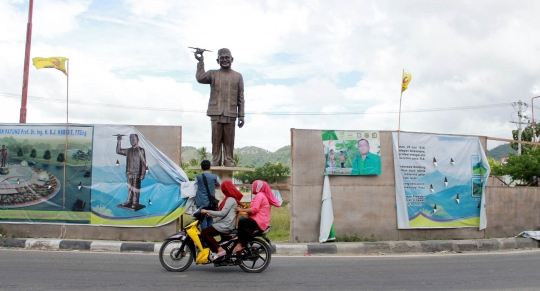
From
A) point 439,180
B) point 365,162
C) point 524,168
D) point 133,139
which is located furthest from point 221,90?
point 524,168

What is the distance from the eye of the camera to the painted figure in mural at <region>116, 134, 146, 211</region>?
1084 cm

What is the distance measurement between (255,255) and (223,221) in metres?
0.69

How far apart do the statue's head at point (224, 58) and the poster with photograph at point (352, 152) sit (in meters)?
2.52

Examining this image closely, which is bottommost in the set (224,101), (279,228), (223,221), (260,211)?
(279,228)

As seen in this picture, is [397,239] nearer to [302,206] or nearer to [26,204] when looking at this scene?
[302,206]

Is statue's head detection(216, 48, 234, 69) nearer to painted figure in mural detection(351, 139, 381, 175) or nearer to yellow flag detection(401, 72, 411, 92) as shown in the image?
painted figure in mural detection(351, 139, 381, 175)

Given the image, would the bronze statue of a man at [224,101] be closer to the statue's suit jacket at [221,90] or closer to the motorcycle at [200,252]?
the statue's suit jacket at [221,90]

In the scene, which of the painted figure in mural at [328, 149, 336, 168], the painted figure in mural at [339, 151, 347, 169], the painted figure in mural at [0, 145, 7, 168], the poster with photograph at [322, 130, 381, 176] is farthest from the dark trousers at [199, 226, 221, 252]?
the painted figure in mural at [0, 145, 7, 168]

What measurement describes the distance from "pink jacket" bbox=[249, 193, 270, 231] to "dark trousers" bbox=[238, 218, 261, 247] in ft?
0.26

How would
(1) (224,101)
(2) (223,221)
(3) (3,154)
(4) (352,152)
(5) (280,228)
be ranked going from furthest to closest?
(5) (280,228) < (4) (352,152) < (1) (224,101) < (3) (3,154) < (2) (223,221)

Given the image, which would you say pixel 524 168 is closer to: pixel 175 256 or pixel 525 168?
pixel 525 168

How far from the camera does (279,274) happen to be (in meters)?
Result: 7.69

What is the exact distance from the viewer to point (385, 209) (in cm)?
1140

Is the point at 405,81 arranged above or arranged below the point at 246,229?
above
